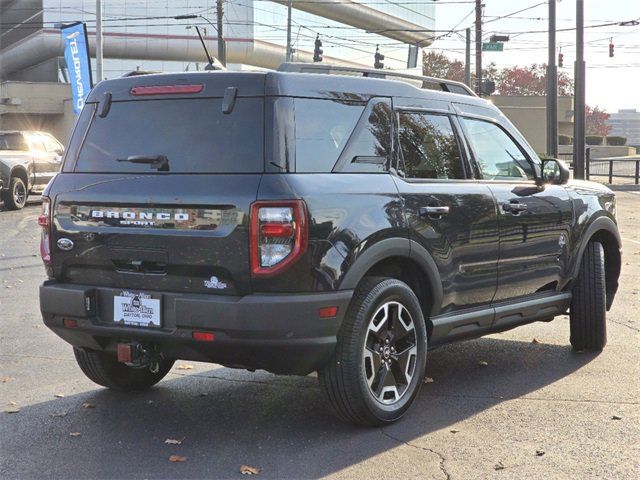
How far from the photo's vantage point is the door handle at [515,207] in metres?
6.31

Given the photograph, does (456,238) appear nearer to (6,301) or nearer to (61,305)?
(61,305)

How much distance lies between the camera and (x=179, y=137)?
5.19 metres

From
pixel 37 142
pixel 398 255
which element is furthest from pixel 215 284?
pixel 37 142

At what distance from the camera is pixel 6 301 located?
994 centimetres

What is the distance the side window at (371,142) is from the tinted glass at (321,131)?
5 cm

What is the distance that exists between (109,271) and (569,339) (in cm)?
410

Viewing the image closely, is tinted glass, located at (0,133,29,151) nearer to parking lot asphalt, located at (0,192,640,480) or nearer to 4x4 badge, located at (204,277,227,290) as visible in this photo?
parking lot asphalt, located at (0,192,640,480)

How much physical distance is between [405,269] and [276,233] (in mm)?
1191

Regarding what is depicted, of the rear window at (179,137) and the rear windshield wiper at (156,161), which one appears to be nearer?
the rear window at (179,137)

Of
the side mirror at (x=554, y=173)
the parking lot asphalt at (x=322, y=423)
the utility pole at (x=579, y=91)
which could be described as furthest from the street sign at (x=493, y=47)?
the side mirror at (x=554, y=173)

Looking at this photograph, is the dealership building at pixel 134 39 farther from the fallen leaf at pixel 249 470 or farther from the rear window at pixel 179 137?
the fallen leaf at pixel 249 470

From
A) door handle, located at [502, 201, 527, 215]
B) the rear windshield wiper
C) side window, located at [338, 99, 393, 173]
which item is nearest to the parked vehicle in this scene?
door handle, located at [502, 201, 527, 215]

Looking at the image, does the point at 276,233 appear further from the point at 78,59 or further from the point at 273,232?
the point at 78,59

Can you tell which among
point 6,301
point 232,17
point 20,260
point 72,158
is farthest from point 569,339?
point 232,17
